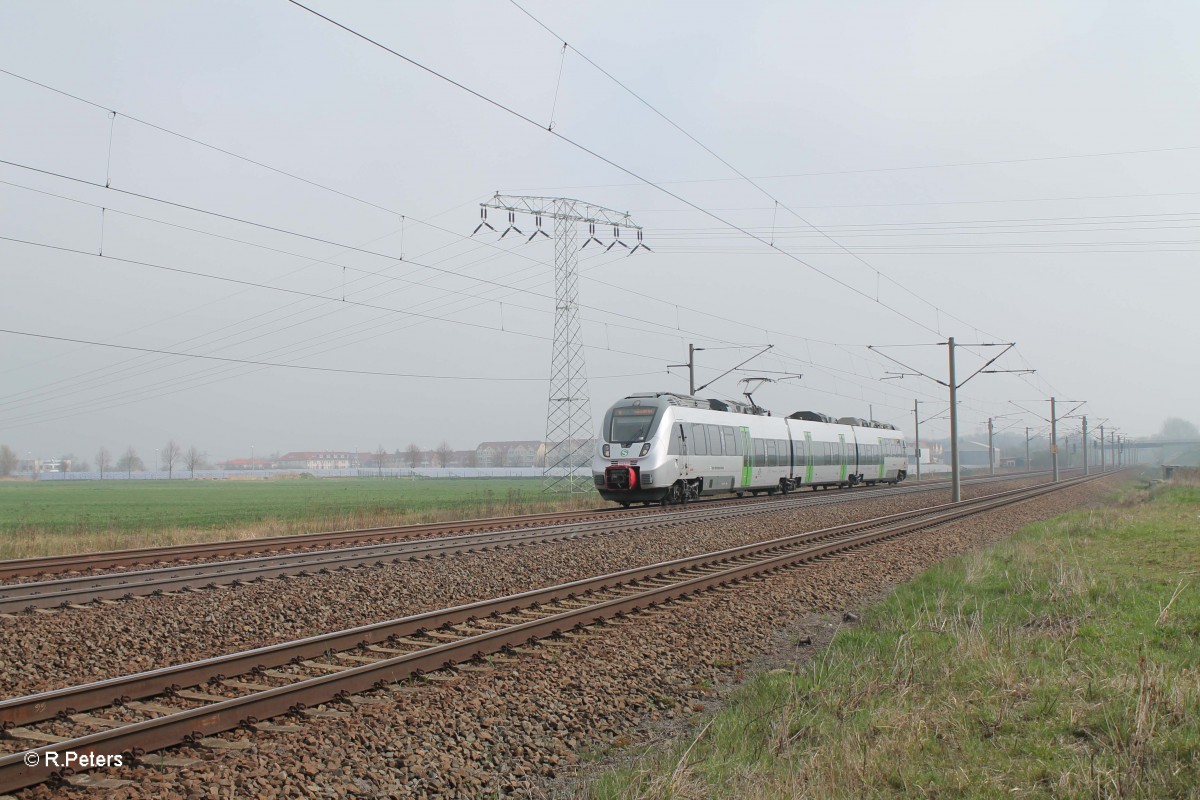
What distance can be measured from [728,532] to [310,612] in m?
12.0

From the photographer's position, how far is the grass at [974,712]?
17.3 ft

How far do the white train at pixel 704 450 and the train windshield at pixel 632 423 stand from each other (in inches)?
1.3

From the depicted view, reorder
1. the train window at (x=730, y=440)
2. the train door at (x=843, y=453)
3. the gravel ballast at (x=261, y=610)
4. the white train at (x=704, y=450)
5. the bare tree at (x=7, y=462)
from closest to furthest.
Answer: the gravel ballast at (x=261, y=610) < the white train at (x=704, y=450) < the train window at (x=730, y=440) < the train door at (x=843, y=453) < the bare tree at (x=7, y=462)

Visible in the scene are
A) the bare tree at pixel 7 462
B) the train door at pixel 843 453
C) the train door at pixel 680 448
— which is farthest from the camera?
the bare tree at pixel 7 462

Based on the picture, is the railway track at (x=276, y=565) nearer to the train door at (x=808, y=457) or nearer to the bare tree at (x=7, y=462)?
the train door at (x=808, y=457)

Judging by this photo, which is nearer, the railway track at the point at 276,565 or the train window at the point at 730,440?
the railway track at the point at 276,565

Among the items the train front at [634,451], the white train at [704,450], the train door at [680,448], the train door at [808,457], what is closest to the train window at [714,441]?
the white train at [704,450]

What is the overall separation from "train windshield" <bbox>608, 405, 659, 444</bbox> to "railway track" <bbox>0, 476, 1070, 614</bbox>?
5091 millimetres

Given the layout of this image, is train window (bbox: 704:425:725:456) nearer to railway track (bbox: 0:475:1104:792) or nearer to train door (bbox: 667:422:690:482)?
train door (bbox: 667:422:690:482)

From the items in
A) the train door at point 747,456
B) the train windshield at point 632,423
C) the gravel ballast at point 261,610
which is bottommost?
the gravel ballast at point 261,610

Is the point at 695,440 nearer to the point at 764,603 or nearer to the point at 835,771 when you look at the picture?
the point at 764,603

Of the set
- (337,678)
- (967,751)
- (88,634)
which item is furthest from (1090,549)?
(88,634)

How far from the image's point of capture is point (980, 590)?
1252 centimetres

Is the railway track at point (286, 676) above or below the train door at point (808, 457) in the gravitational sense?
below
